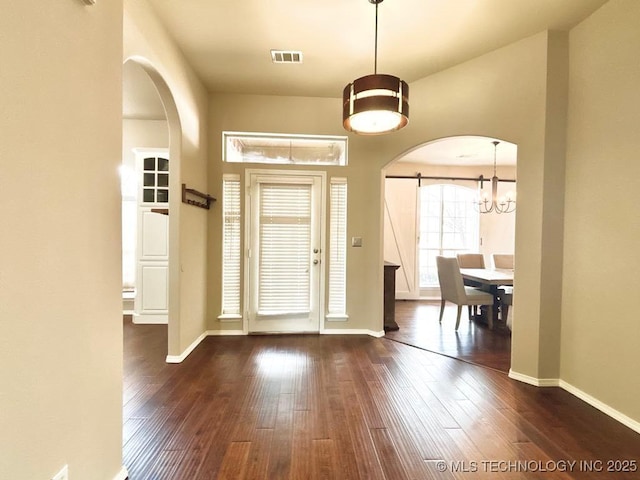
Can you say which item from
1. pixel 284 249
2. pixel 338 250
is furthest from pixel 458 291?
pixel 284 249

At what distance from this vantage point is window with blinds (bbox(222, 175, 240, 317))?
389 cm

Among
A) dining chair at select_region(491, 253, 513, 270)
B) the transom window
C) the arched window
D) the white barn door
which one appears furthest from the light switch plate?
the arched window

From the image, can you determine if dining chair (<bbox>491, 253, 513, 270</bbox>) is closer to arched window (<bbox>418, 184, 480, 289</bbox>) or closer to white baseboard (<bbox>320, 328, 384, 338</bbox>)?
arched window (<bbox>418, 184, 480, 289</bbox>)

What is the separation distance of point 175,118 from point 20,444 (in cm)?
269

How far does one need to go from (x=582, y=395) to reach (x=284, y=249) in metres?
3.21

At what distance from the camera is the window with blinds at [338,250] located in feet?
13.0

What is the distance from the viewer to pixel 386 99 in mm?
1897

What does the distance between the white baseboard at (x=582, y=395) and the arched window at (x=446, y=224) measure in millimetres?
3938

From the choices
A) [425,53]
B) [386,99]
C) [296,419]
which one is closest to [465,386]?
[296,419]

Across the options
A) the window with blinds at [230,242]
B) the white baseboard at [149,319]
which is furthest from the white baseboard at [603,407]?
the white baseboard at [149,319]

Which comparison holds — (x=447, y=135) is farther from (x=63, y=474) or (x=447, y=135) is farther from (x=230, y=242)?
(x=63, y=474)

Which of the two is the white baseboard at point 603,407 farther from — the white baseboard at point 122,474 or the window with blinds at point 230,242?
the window with blinds at point 230,242

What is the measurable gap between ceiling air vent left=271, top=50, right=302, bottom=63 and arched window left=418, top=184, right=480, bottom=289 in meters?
4.50

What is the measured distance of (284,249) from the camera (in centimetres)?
395
